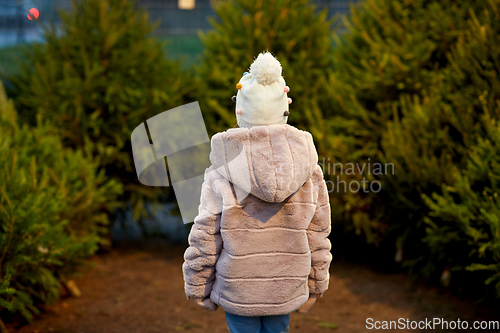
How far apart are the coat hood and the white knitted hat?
0.06 meters

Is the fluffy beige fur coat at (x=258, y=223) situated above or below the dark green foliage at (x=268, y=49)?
below

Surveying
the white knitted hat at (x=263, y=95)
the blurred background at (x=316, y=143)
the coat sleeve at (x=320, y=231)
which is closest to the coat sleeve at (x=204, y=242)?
the white knitted hat at (x=263, y=95)

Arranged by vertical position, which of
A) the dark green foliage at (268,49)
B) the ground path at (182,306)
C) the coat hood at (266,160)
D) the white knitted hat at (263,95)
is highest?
the dark green foliage at (268,49)

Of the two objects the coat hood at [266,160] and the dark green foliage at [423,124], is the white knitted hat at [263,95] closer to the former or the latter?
the coat hood at [266,160]

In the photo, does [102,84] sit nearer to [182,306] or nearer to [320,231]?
[182,306]

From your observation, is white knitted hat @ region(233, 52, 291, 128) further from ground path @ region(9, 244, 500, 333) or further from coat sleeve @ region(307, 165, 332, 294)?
ground path @ region(9, 244, 500, 333)

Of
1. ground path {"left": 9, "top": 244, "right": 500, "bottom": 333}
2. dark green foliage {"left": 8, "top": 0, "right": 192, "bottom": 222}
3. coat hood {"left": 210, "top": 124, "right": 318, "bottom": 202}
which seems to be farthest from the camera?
dark green foliage {"left": 8, "top": 0, "right": 192, "bottom": 222}

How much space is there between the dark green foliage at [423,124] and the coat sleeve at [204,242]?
2118 mm

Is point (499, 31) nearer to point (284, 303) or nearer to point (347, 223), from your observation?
point (347, 223)

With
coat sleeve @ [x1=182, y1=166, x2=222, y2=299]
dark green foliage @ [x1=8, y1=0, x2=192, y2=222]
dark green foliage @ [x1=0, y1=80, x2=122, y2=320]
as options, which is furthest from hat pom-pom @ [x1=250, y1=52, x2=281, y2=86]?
dark green foliage @ [x1=8, y1=0, x2=192, y2=222]

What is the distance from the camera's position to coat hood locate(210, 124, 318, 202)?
84.4 inches

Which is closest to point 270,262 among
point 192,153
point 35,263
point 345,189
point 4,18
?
point 35,263

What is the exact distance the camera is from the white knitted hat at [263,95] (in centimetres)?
217

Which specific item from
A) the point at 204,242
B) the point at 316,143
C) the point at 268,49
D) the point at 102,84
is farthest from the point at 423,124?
the point at 102,84
